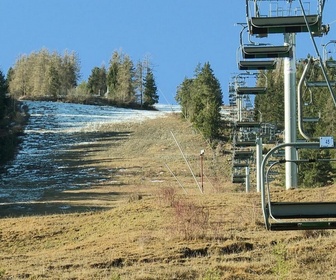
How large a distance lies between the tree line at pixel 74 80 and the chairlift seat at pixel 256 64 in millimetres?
86680

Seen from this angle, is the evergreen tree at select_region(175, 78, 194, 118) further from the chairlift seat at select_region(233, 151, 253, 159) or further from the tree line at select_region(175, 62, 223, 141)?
the chairlift seat at select_region(233, 151, 253, 159)

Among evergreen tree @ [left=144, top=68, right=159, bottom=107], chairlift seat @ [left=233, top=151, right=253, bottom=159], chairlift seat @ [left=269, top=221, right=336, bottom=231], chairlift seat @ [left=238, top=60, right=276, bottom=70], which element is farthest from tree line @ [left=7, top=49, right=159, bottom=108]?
chairlift seat @ [left=269, top=221, right=336, bottom=231]

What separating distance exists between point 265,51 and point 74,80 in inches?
4486

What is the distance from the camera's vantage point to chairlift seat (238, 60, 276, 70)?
18531mm

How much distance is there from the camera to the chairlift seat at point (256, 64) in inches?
730

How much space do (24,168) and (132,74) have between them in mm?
60382

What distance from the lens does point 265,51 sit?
15.4 m

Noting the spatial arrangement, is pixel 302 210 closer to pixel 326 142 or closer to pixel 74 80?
pixel 326 142

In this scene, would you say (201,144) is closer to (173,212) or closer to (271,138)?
(271,138)

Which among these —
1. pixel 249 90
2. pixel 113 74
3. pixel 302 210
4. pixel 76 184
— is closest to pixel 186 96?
pixel 113 74

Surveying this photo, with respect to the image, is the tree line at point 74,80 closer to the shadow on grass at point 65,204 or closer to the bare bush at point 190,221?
A: the shadow on grass at point 65,204

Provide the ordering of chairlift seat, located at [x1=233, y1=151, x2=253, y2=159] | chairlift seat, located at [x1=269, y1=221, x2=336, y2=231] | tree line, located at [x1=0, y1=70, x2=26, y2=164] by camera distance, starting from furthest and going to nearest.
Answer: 1. tree line, located at [x1=0, y1=70, x2=26, y2=164]
2. chairlift seat, located at [x1=233, y1=151, x2=253, y2=159]
3. chairlift seat, located at [x1=269, y1=221, x2=336, y2=231]

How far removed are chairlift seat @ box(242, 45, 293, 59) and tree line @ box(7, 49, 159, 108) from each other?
294ft

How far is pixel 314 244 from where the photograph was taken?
45.7ft
